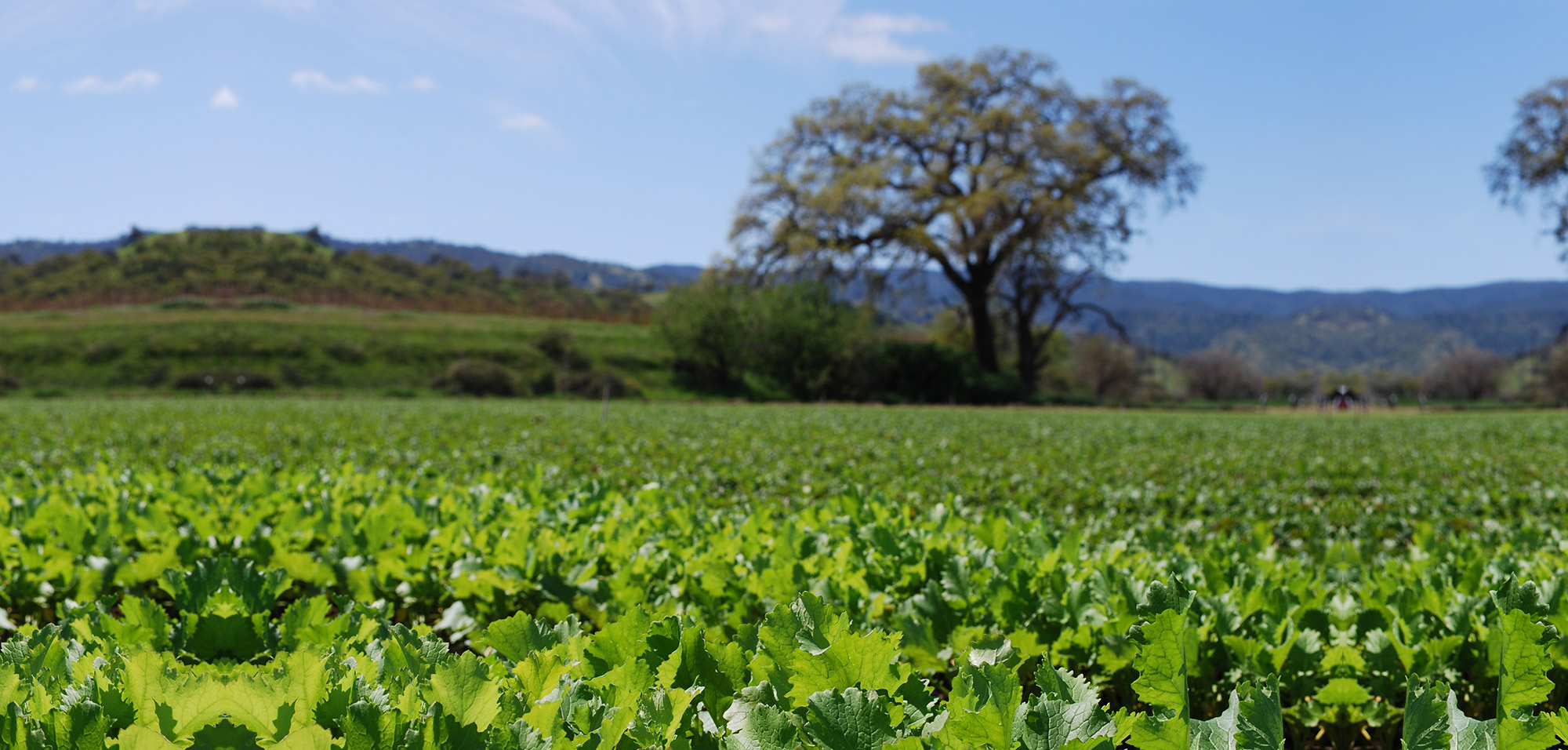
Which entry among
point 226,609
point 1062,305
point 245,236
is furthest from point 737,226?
point 226,609

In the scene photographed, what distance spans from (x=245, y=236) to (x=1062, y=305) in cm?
3386

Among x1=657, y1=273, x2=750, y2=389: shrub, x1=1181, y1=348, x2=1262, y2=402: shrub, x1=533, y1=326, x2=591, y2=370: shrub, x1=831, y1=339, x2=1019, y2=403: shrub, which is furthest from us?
x1=1181, y1=348, x2=1262, y2=402: shrub

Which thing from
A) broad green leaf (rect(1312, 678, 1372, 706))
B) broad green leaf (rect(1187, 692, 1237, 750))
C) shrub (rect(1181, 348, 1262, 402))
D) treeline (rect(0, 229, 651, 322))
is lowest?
shrub (rect(1181, 348, 1262, 402))

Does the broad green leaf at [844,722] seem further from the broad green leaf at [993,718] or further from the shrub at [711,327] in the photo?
the shrub at [711,327]

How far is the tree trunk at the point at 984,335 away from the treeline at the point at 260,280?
2884cm

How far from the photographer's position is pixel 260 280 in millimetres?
42594

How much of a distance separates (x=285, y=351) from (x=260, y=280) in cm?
400

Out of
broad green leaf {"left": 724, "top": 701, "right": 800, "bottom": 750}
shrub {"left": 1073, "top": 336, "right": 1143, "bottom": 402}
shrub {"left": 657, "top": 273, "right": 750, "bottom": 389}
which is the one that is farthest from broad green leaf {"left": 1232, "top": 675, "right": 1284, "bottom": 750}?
shrub {"left": 1073, "top": 336, "right": 1143, "bottom": 402}

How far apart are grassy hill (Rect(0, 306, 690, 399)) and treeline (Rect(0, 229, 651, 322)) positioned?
1.83 m

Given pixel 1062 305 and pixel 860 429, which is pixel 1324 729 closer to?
pixel 860 429

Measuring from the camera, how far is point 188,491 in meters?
4.82

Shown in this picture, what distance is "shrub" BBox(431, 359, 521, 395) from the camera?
3922cm

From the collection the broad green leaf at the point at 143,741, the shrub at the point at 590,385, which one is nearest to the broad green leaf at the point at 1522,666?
the broad green leaf at the point at 143,741

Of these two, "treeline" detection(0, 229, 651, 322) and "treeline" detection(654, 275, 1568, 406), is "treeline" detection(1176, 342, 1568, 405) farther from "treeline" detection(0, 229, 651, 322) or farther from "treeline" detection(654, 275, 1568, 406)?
"treeline" detection(0, 229, 651, 322)
